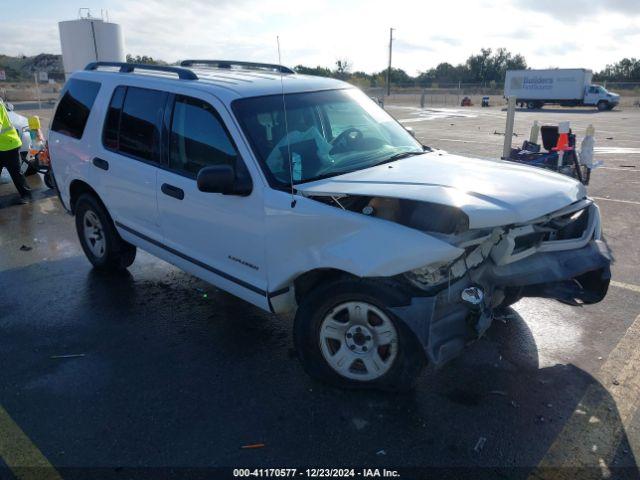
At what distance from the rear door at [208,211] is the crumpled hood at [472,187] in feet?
1.75

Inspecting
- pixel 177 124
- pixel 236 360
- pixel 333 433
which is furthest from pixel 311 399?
pixel 177 124

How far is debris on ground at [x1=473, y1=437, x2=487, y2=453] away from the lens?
9.45 feet

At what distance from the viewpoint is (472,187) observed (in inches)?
127

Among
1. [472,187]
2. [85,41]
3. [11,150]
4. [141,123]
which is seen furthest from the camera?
[85,41]

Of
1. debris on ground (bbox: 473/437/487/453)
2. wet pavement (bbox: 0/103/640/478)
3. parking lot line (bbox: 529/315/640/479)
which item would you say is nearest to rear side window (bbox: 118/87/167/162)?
wet pavement (bbox: 0/103/640/478)

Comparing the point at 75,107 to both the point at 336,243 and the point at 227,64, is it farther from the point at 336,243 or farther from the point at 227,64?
the point at 336,243

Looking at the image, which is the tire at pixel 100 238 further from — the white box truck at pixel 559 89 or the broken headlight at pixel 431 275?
the white box truck at pixel 559 89

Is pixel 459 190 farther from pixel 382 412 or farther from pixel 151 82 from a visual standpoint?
pixel 151 82

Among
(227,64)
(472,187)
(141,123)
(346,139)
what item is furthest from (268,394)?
(227,64)

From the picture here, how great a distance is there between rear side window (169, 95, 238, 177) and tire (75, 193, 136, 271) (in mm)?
1480

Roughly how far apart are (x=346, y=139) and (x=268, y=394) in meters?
1.97

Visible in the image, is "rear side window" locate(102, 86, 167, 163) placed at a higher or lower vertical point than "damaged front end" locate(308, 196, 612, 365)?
higher

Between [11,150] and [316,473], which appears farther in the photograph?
[11,150]

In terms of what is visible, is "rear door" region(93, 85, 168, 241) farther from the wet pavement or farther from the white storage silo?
the white storage silo
